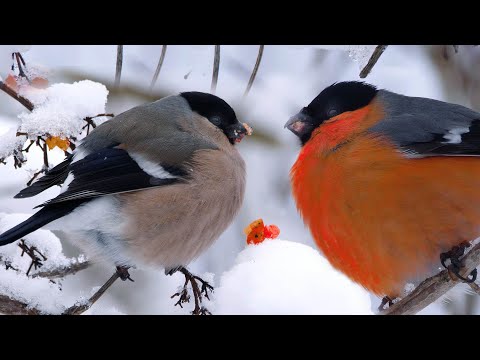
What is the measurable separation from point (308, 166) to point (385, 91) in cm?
40

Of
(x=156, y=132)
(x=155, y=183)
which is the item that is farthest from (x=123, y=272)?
(x=156, y=132)

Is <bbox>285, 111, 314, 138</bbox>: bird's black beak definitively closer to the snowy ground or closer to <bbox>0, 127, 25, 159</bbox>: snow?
the snowy ground

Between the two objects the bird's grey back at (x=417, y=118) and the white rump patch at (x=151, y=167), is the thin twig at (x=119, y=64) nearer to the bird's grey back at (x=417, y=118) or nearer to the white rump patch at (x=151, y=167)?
the white rump patch at (x=151, y=167)

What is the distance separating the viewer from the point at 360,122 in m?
2.16

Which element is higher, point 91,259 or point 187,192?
point 187,192

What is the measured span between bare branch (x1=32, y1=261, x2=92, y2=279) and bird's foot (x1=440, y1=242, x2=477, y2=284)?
102 centimetres

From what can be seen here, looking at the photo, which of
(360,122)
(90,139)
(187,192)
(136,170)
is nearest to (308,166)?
(360,122)

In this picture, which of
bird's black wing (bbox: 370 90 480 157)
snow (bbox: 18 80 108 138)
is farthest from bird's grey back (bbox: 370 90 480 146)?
snow (bbox: 18 80 108 138)

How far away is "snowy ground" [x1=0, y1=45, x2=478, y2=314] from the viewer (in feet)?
5.84

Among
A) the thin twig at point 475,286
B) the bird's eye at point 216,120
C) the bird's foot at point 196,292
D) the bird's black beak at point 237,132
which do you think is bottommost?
the bird's foot at point 196,292

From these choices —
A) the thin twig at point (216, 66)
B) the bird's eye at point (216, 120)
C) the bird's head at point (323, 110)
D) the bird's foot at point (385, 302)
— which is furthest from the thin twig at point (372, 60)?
the bird's foot at point (385, 302)

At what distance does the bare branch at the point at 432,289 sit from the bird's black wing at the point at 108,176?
757 mm

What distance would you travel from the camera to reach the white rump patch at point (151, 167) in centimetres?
212

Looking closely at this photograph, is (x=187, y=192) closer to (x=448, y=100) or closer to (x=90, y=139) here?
(x=90, y=139)
